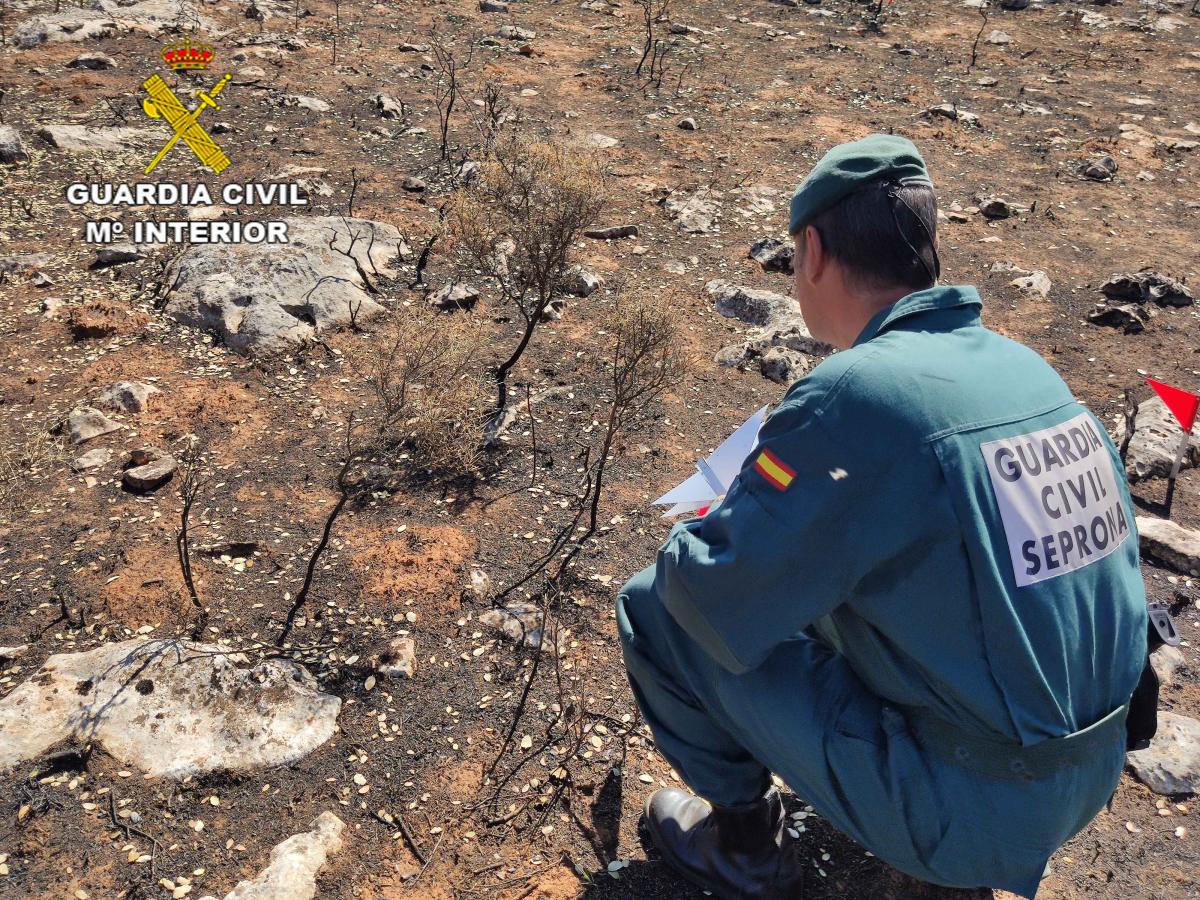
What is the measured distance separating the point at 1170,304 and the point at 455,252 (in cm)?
434

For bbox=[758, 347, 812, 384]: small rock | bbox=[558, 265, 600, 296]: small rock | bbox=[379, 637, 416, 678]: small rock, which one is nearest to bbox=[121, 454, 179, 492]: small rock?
bbox=[379, 637, 416, 678]: small rock

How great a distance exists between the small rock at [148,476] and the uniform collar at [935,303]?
3.01 m

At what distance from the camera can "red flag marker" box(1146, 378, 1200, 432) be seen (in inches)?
153

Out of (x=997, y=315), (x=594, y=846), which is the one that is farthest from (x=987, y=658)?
(x=997, y=315)

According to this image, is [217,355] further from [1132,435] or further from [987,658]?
[1132,435]

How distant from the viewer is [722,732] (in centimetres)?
212

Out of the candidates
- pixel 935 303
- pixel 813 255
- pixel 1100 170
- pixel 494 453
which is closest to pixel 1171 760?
pixel 935 303

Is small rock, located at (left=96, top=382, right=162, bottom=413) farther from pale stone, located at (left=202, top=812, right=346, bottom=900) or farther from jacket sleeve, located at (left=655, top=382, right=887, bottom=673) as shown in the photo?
jacket sleeve, located at (left=655, top=382, right=887, bottom=673)

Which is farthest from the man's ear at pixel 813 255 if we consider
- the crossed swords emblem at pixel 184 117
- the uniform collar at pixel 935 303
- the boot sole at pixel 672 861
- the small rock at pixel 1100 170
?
the small rock at pixel 1100 170

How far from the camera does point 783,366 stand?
4754 millimetres

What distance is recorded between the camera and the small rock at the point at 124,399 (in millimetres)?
4176

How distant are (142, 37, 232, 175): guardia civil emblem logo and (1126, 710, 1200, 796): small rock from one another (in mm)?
6223

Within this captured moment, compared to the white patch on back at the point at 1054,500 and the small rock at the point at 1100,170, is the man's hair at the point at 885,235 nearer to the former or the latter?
the white patch on back at the point at 1054,500

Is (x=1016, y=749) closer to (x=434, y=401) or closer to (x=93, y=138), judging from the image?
(x=434, y=401)
